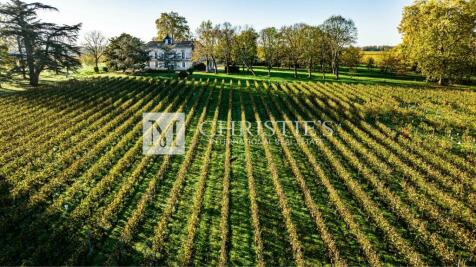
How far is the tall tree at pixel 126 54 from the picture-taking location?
52625 millimetres

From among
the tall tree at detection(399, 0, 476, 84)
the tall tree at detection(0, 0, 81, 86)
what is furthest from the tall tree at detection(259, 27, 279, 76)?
the tall tree at detection(0, 0, 81, 86)

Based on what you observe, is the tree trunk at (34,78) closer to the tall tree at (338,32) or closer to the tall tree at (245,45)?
the tall tree at (245,45)

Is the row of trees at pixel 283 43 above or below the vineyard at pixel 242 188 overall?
above

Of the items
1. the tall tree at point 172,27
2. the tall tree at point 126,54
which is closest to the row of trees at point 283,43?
the tall tree at point 126,54

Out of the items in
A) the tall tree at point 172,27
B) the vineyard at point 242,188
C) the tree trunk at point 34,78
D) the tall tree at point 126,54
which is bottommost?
the vineyard at point 242,188

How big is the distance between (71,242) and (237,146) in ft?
41.4

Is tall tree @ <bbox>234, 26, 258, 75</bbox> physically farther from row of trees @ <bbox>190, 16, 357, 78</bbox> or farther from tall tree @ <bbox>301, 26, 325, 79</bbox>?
tall tree @ <bbox>301, 26, 325, 79</bbox>

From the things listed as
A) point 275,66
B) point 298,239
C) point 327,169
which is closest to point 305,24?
point 275,66

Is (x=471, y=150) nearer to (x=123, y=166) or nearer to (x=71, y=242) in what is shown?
(x=123, y=166)

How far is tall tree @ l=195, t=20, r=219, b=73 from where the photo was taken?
6097cm

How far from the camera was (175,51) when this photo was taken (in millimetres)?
68062

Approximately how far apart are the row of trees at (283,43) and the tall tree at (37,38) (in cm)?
2522

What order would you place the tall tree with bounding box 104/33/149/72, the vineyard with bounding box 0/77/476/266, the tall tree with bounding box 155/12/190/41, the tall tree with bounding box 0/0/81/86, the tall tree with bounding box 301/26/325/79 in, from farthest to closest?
the tall tree with bounding box 155/12/190/41
the tall tree with bounding box 301/26/325/79
the tall tree with bounding box 104/33/149/72
the tall tree with bounding box 0/0/81/86
the vineyard with bounding box 0/77/476/266

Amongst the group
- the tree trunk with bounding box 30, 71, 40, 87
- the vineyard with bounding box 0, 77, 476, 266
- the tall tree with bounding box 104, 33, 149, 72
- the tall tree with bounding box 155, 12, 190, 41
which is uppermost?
the tall tree with bounding box 155, 12, 190, 41
